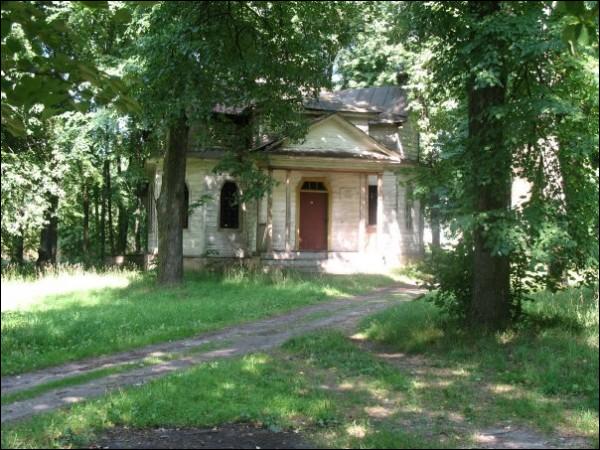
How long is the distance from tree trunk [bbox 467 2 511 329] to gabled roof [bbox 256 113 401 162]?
13551 millimetres

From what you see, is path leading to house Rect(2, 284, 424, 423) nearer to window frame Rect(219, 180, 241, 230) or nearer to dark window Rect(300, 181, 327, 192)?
window frame Rect(219, 180, 241, 230)

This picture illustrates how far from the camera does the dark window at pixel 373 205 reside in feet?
87.2

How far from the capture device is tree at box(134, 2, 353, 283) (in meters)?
10.3

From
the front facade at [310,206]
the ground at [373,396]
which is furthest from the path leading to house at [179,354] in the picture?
the front facade at [310,206]

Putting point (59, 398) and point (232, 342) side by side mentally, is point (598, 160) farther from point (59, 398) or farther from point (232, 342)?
point (59, 398)

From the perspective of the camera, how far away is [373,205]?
88.2ft

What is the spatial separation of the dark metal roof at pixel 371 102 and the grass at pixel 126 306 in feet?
25.7

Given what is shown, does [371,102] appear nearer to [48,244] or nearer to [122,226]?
[122,226]

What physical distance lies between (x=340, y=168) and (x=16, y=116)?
67.1 ft

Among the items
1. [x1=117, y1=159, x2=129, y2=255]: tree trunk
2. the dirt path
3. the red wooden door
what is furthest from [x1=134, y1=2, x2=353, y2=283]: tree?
[x1=117, y1=159, x2=129, y2=255]: tree trunk

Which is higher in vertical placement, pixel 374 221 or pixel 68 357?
pixel 374 221

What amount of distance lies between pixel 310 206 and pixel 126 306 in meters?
12.6

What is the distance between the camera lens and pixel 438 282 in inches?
401

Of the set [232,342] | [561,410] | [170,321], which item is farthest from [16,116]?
[170,321]
